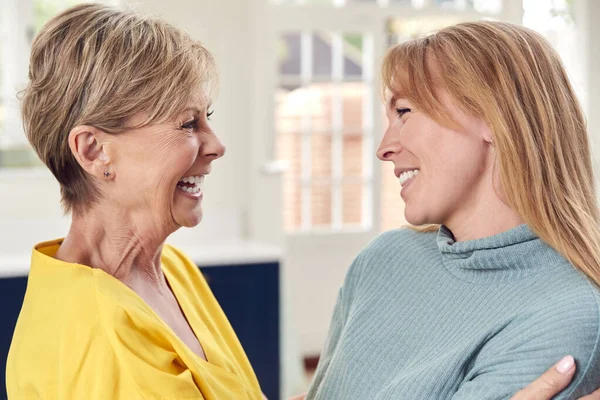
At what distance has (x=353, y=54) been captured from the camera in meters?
5.30

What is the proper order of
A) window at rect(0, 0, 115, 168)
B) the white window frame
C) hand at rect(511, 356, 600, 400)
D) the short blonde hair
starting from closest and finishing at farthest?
hand at rect(511, 356, 600, 400), the short blonde hair, window at rect(0, 0, 115, 168), the white window frame

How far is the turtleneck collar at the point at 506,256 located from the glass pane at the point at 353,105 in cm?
385

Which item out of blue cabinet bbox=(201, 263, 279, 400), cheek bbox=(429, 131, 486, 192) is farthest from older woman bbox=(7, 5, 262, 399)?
blue cabinet bbox=(201, 263, 279, 400)

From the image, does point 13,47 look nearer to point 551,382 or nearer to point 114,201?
point 114,201

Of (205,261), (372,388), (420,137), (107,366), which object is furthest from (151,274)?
(205,261)

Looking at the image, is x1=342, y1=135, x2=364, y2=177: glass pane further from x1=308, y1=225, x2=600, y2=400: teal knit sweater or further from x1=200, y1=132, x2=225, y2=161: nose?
x1=200, y1=132, x2=225, y2=161: nose

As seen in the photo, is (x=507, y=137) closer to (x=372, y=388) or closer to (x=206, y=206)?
(x=372, y=388)

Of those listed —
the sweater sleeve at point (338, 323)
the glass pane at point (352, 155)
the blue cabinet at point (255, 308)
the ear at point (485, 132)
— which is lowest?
the blue cabinet at point (255, 308)

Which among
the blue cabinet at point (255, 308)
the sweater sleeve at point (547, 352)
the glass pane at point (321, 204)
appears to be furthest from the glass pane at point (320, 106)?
the sweater sleeve at point (547, 352)

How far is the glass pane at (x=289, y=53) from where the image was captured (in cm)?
514

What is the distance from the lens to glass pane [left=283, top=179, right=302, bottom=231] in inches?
208

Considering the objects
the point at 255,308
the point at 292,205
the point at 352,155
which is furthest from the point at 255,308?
the point at 352,155

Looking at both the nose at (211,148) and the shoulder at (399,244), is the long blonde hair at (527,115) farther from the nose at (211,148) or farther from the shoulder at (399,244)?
the nose at (211,148)

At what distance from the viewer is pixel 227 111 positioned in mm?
4555
